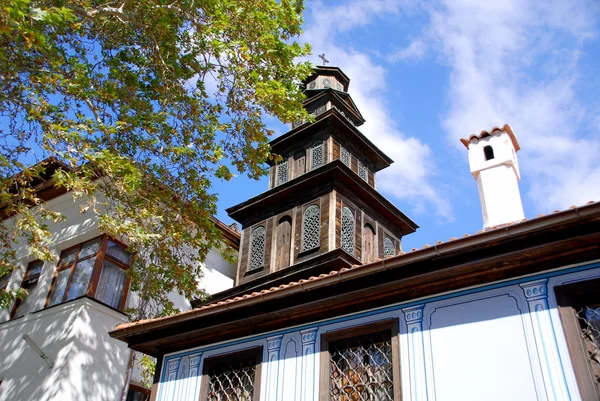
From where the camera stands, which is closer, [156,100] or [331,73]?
[156,100]

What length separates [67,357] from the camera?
1132cm

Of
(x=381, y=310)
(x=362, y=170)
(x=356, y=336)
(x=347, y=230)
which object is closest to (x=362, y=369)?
(x=356, y=336)

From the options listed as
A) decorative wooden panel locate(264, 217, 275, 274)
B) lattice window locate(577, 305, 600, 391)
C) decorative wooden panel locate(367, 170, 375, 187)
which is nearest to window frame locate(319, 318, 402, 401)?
lattice window locate(577, 305, 600, 391)

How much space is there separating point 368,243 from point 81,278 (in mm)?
7701

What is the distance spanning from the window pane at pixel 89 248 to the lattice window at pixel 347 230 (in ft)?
20.2

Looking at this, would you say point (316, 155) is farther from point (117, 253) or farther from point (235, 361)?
point (235, 361)

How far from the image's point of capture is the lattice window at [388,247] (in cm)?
1686

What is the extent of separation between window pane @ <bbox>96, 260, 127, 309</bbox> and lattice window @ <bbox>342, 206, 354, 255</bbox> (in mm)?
5680

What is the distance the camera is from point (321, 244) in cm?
1495

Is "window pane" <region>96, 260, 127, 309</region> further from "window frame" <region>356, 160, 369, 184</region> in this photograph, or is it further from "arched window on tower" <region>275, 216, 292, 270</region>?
"window frame" <region>356, 160, 369, 184</region>

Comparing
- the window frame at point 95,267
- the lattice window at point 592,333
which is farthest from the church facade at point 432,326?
the window frame at point 95,267

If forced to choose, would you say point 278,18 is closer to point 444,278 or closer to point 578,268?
point 444,278

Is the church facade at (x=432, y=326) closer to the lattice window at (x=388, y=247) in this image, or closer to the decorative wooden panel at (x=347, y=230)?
the decorative wooden panel at (x=347, y=230)

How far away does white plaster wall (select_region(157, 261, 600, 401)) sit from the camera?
554 centimetres
